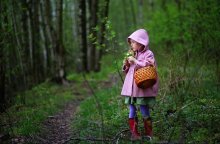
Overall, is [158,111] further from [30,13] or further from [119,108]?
[30,13]

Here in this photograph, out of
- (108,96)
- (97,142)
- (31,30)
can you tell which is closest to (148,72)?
(97,142)

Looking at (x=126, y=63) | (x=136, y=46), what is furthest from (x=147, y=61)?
(x=126, y=63)

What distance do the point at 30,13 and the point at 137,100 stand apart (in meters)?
12.1

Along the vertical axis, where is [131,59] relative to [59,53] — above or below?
above

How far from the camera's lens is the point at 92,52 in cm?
2181

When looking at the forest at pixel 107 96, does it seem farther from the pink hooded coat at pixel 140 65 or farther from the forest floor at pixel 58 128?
the pink hooded coat at pixel 140 65

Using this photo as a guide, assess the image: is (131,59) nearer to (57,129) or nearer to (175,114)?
(175,114)

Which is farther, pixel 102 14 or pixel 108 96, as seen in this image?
pixel 102 14

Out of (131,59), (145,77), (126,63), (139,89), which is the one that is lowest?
(139,89)

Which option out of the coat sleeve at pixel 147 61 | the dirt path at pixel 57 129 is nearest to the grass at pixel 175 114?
the dirt path at pixel 57 129

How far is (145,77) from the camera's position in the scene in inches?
293

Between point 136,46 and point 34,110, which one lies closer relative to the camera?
point 136,46

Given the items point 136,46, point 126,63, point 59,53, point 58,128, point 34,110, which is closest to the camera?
point 136,46

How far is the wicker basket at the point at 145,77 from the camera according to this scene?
743 centimetres
